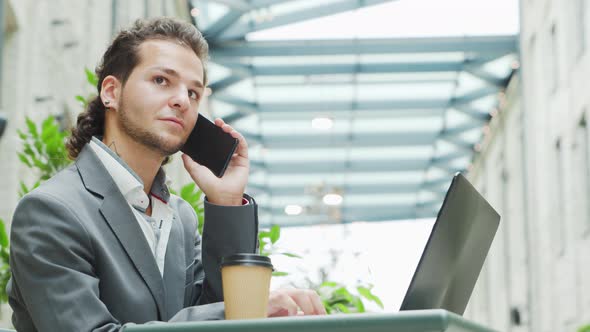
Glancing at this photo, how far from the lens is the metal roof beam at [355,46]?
1638cm

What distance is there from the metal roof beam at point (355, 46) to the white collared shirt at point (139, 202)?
14.5 meters

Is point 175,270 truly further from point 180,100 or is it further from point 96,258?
point 180,100

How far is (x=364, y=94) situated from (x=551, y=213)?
5115 mm

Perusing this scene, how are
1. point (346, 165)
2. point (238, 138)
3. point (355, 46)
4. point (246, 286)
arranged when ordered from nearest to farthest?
point (246, 286)
point (238, 138)
point (355, 46)
point (346, 165)

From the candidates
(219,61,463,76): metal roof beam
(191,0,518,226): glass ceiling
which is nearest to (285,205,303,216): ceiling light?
(191,0,518,226): glass ceiling

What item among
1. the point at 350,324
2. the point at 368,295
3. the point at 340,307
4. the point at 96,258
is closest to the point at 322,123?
the point at 340,307

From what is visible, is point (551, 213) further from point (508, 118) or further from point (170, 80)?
point (170, 80)

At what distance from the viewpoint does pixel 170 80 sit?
2113 mm

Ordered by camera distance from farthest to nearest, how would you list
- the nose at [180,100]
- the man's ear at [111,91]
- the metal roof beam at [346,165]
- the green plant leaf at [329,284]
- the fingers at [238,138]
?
1. the metal roof beam at [346,165]
2. the green plant leaf at [329,284]
3. the fingers at [238,138]
4. the man's ear at [111,91]
5. the nose at [180,100]

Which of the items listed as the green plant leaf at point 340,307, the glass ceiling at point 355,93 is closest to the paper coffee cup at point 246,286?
the green plant leaf at point 340,307

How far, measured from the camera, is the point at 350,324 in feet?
4.47

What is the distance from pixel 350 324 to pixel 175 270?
0.83 metres

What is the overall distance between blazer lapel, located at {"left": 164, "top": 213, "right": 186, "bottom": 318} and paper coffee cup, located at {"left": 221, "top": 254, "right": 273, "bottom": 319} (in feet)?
1.40

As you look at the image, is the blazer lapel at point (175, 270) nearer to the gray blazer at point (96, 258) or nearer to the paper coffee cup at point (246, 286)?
the gray blazer at point (96, 258)
